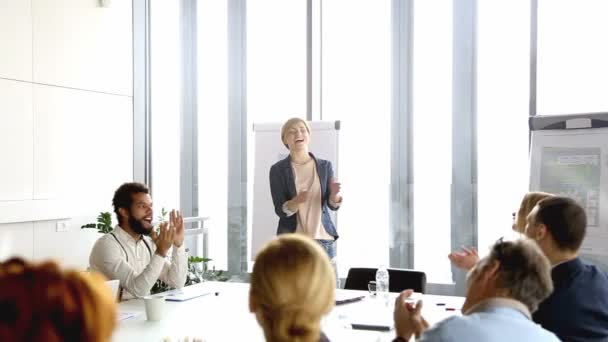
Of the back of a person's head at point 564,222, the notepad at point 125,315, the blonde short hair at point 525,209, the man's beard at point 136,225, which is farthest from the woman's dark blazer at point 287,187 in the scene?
the back of a person's head at point 564,222

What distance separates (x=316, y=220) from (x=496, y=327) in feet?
11.4

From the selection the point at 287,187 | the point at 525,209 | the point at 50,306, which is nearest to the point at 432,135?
the point at 287,187

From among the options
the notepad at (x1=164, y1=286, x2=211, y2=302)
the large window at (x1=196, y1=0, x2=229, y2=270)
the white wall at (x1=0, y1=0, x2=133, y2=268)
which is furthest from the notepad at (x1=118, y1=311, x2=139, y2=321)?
the large window at (x1=196, y1=0, x2=229, y2=270)

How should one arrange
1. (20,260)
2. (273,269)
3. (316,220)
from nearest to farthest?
(20,260) < (273,269) < (316,220)

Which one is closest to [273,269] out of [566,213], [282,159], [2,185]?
[566,213]

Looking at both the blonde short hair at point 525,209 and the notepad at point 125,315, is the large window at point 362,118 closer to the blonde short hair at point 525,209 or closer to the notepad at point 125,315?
the blonde short hair at point 525,209

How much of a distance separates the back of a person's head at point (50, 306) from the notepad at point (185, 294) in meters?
2.79

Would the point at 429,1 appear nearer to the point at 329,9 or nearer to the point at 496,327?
the point at 329,9

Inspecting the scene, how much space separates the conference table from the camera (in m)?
2.74

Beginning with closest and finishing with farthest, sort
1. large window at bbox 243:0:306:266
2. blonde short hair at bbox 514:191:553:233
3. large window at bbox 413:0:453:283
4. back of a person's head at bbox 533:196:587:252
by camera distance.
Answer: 1. back of a person's head at bbox 533:196:587:252
2. blonde short hair at bbox 514:191:553:233
3. large window at bbox 413:0:453:283
4. large window at bbox 243:0:306:266

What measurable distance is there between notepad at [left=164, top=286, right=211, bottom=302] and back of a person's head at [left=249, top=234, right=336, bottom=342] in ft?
6.79

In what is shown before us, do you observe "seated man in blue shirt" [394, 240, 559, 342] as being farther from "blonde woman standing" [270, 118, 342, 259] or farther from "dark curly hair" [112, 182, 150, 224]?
"blonde woman standing" [270, 118, 342, 259]

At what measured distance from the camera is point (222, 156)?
6.89 meters

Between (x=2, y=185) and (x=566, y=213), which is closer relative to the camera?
(x=566, y=213)
